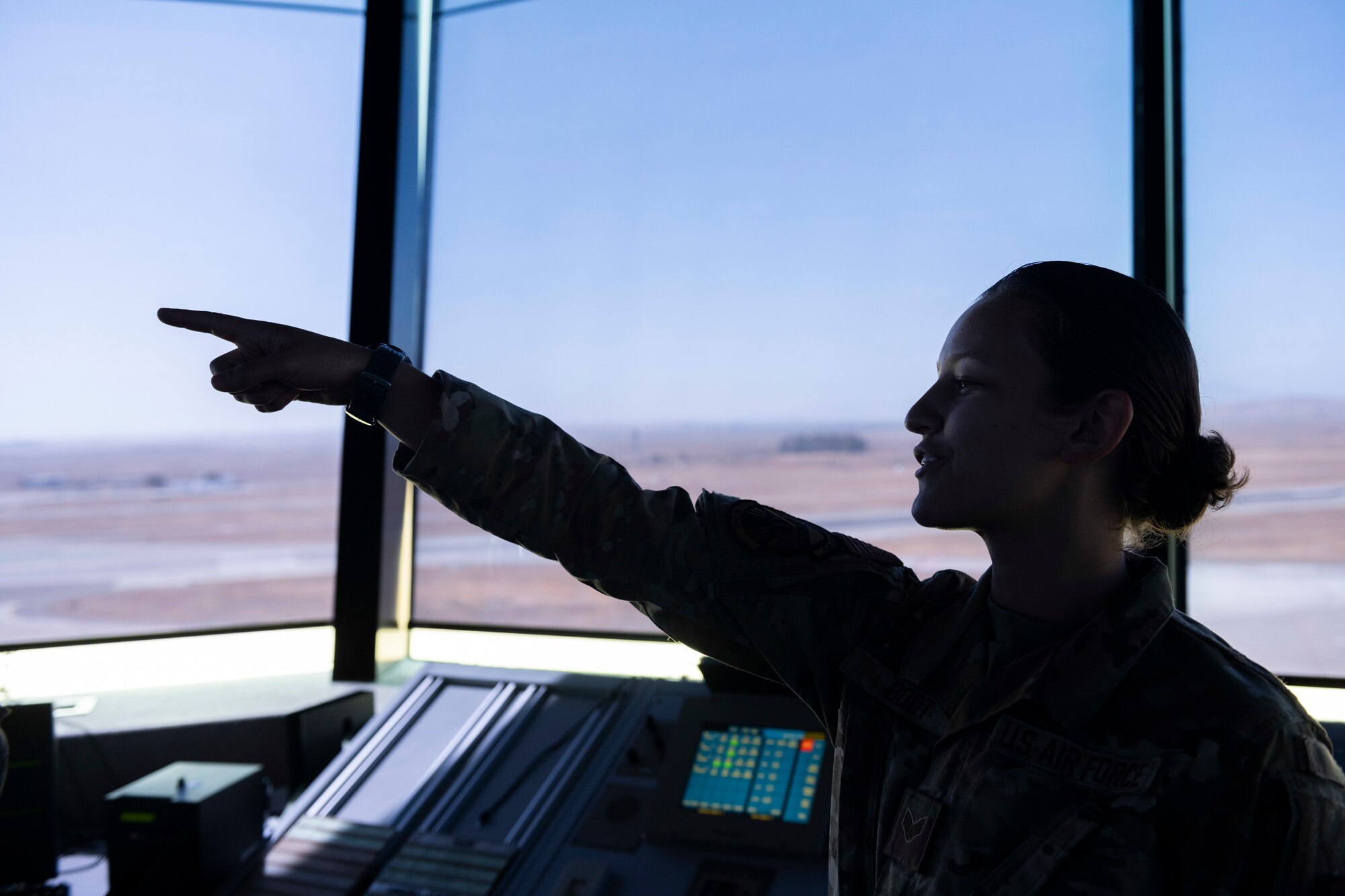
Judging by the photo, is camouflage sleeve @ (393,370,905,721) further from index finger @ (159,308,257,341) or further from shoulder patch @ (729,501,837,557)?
index finger @ (159,308,257,341)

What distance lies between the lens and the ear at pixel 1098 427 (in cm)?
85

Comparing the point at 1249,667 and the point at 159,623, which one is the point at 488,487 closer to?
the point at 1249,667

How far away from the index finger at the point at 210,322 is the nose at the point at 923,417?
0.64m

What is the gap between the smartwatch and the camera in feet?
3.06

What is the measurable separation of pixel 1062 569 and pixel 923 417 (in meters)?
0.19

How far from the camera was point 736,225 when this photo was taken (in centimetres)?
294

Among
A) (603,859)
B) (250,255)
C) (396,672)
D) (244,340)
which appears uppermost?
(250,255)

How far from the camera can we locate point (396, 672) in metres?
3.02

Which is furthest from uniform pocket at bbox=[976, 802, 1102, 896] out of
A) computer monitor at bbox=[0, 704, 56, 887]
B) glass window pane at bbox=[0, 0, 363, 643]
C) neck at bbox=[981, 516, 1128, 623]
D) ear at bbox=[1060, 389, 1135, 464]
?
glass window pane at bbox=[0, 0, 363, 643]

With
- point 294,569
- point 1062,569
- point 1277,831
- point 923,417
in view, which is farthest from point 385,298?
point 1277,831

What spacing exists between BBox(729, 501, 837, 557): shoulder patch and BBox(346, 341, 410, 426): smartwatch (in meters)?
0.38

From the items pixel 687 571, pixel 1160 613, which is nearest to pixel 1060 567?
pixel 1160 613

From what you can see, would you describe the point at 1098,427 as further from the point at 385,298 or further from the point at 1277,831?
the point at 385,298

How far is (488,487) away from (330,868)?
105cm
